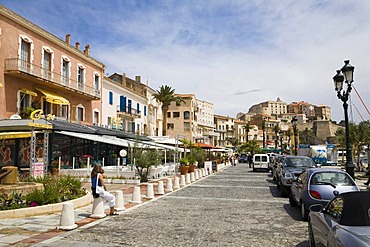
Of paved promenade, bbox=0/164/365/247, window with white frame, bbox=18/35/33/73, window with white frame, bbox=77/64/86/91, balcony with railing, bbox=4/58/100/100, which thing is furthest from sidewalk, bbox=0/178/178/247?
window with white frame, bbox=77/64/86/91

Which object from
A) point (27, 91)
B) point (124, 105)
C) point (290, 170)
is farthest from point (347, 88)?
point (124, 105)

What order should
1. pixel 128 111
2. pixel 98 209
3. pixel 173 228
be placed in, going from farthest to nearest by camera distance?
pixel 128 111, pixel 98 209, pixel 173 228

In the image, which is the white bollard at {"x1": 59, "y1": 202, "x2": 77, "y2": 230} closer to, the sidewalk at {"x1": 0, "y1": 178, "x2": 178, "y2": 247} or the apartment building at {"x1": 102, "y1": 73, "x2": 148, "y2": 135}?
the sidewalk at {"x1": 0, "y1": 178, "x2": 178, "y2": 247}

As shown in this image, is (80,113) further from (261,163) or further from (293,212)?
(293,212)

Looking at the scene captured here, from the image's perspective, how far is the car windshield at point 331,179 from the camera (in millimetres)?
9992

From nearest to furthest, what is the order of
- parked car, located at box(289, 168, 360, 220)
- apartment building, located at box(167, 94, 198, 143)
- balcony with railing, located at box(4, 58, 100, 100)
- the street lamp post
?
parked car, located at box(289, 168, 360, 220), the street lamp post, balcony with railing, located at box(4, 58, 100, 100), apartment building, located at box(167, 94, 198, 143)

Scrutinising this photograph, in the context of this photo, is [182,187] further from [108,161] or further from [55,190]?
[108,161]

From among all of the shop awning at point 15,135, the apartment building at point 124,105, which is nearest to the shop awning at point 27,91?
the shop awning at point 15,135

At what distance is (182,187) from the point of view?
1923cm

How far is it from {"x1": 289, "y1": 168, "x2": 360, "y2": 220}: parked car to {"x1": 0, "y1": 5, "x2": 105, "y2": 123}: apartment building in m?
18.5

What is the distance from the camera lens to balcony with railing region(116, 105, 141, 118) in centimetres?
4246

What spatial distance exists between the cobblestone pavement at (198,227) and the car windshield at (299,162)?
15.3 ft

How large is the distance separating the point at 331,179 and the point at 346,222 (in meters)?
6.30

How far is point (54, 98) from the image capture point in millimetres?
28547
